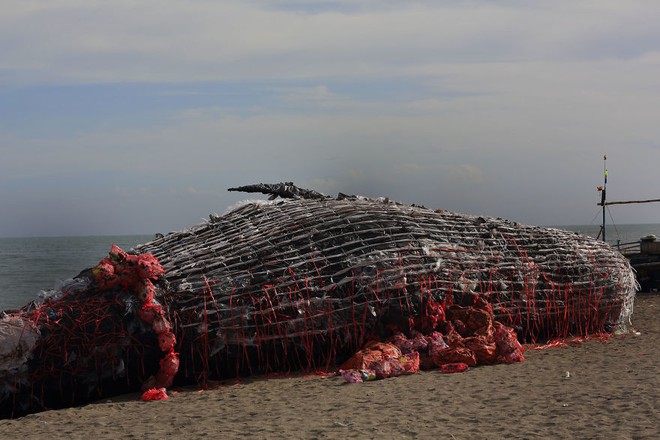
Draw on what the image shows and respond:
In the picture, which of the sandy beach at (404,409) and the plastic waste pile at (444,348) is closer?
the sandy beach at (404,409)

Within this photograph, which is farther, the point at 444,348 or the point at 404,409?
the point at 444,348

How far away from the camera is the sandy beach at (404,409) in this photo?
23.8ft

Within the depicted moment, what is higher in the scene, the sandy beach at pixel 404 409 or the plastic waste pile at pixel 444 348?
the plastic waste pile at pixel 444 348

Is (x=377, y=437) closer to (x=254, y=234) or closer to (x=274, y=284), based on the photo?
(x=274, y=284)

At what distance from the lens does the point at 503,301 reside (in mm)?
11539

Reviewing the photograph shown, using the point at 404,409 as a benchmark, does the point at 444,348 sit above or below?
above

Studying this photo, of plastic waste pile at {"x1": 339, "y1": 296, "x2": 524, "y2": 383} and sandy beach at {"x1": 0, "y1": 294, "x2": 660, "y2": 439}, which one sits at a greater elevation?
plastic waste pile at {"x1": 339, "y1": 296, "x2": 524, "y2": 383}

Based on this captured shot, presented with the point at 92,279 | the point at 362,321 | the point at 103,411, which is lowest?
the point at 103,411

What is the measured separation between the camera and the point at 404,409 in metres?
7.96

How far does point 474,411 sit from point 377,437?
1.31 meters

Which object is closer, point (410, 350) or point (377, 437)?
point (377, 437)

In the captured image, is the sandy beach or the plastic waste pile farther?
the plastic waste pile

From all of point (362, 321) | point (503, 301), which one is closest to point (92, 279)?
point (362, 321)

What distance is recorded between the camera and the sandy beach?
725cm
